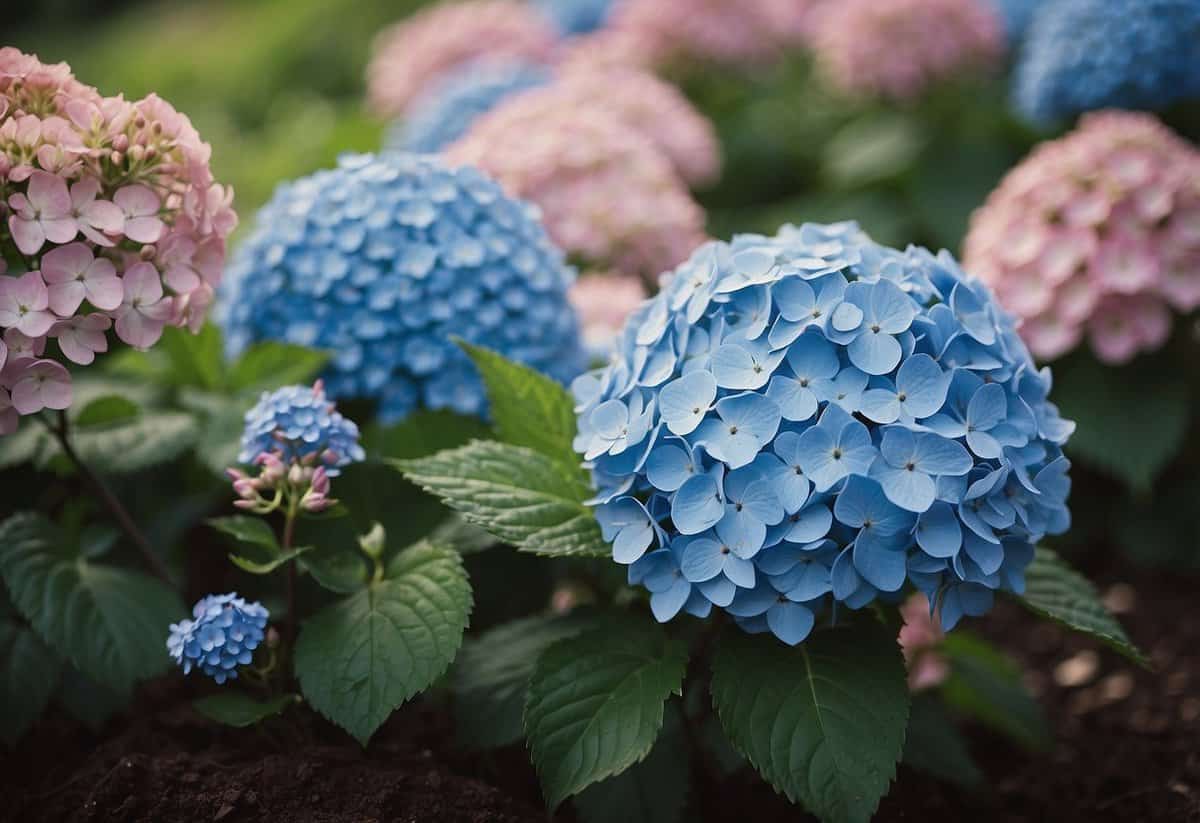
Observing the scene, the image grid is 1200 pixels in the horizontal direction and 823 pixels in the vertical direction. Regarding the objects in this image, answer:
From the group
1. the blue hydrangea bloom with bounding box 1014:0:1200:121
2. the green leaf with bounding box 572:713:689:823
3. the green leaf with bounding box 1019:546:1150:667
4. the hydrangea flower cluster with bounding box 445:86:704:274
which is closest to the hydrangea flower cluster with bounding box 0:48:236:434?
the green leaf with bounding box 572:713:689:823

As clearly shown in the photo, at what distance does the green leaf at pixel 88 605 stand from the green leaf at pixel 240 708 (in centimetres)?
15

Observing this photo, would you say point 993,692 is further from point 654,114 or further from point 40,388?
point 654,114

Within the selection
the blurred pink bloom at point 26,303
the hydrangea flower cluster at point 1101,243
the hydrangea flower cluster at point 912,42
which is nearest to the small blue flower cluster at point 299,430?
the blurred pink bloom at point 26,303

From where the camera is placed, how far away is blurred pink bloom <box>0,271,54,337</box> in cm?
159

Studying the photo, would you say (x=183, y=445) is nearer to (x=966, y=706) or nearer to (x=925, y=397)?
(x=925, y=397)

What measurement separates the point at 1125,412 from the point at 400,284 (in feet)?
5.93

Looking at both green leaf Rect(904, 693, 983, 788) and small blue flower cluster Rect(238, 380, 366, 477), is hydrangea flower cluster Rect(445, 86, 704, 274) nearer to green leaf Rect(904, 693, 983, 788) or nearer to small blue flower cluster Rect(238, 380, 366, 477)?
small blue flower cluster Rect(238, 380, 366, 477)

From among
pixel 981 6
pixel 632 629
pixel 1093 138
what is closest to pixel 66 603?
pixel 632 629

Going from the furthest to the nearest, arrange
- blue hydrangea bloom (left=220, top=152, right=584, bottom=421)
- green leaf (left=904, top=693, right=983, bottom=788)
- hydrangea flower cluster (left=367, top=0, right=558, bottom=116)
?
hydrangea flower cluster (left=367, top=0, right=558, bottom=116)
blue hydrangea bloom (left=220, top=152, right=584, bottom=421)
green leaf (left=904, top=693, right=983, bottom=788)

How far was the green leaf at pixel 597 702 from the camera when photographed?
156cm

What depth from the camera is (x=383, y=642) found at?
1.66m

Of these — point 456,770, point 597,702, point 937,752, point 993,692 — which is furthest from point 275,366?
point 993,692

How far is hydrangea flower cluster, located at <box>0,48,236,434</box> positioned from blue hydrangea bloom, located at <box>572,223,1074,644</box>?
2.35 ft

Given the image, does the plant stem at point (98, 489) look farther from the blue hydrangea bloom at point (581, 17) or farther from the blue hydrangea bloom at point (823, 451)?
the blue hydrangea bloom at point (581, 17)
